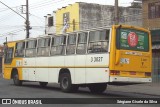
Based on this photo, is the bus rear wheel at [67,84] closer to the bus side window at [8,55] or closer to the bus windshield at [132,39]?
the bus windshield at [132,39]

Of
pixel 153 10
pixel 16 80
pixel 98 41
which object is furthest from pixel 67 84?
pixel 153 10

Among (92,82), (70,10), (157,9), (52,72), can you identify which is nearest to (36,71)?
(52,72)

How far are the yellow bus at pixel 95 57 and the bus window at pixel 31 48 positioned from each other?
1.47ft

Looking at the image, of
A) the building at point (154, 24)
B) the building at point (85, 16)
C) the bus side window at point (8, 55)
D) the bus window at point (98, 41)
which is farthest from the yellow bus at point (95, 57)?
the building at point (85, 16)

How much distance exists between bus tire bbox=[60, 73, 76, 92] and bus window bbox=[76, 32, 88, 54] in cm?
159

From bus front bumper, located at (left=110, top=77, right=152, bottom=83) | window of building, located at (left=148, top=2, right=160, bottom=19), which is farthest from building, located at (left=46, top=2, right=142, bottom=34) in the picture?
bus front bumper, located at (left=110, top=77, right=152, bottom=83)

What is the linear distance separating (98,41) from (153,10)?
51.0ft

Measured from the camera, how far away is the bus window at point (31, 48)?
24.3 meters

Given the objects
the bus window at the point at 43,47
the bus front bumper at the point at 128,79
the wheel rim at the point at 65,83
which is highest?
the bus window at the point at 43,47

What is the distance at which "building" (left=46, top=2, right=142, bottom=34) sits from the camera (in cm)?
4803

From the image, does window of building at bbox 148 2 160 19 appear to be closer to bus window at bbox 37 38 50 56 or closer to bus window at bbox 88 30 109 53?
bus window at bbox 37 38 50 56

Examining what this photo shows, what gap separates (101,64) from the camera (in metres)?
18.4

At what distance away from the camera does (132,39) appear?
18875mm

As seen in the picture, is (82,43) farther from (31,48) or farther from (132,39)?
(31,48)
